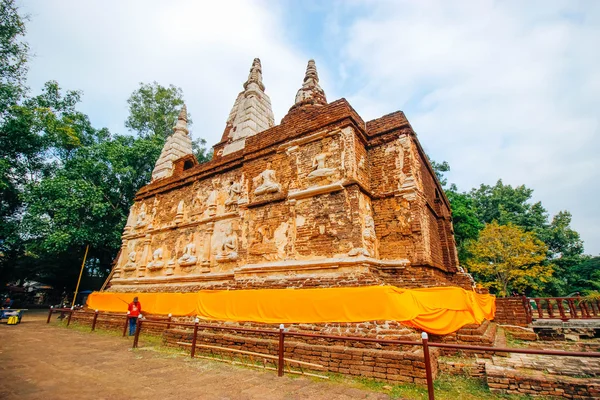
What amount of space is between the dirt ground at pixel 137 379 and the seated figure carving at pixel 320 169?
4.47m

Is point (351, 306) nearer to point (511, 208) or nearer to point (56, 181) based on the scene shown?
point (56, 181)

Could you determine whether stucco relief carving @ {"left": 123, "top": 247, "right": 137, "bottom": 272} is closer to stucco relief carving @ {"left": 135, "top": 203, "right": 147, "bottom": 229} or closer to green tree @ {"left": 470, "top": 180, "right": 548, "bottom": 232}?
stucco relief carving @ {"left": 135, "top": 203, "right": 147, "bottom": 229}

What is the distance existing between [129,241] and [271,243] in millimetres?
9722

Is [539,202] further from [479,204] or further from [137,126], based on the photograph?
[137,126]

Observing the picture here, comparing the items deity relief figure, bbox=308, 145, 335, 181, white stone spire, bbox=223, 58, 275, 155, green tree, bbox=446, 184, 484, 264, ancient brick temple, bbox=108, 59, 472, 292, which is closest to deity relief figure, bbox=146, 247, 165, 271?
ancient brick temple, bbox=108, 59, 472, 292

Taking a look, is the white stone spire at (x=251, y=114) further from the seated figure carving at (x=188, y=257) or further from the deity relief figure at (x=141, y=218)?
the deity relief figure at (x=141, y=218)

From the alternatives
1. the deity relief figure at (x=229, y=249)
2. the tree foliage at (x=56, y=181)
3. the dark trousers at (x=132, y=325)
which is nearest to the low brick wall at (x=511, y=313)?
the deity relief figure at (x=229, y=249)

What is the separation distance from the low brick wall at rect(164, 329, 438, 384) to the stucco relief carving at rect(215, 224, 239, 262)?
12.0 ft

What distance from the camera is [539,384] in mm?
3863

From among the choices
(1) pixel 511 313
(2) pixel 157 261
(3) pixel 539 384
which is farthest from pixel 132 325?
(1) pixel 511 313

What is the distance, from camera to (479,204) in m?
26.8

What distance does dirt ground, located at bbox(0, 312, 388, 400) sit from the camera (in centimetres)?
393

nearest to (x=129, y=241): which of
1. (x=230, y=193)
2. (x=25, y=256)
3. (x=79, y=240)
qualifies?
(x=79, y=240)

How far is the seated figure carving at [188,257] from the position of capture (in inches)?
420
